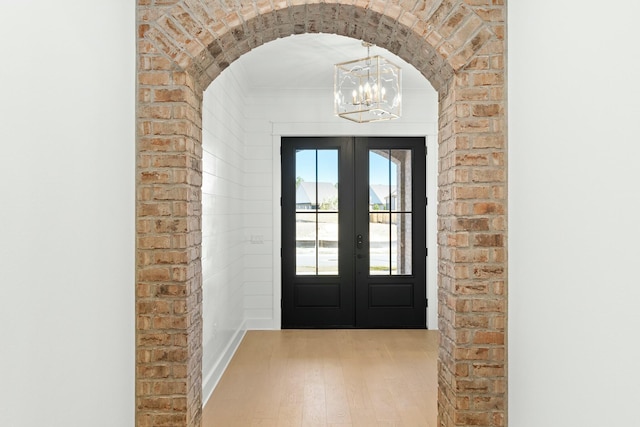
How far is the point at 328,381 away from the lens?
3.97 meters

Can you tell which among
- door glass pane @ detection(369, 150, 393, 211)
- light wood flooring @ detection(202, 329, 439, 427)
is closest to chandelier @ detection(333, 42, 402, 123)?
door glass pane @ detection(369, 150, 393, 211)

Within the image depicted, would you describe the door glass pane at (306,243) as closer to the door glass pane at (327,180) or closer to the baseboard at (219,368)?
the door glass pane at (327,180)

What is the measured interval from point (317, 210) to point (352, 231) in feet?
1.62

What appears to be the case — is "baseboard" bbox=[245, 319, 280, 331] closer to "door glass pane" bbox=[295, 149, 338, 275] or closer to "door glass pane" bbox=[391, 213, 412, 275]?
"door glass pane" bbox=[295, 149, 338, 275]

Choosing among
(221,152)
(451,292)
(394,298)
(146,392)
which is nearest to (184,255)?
(146,392)
